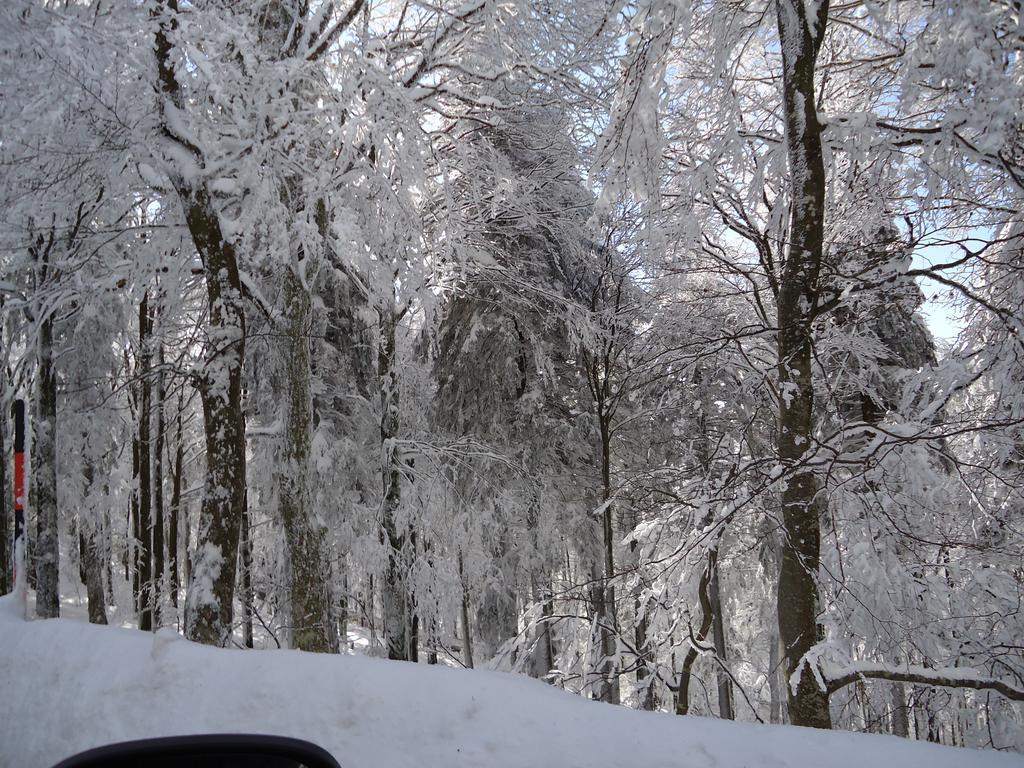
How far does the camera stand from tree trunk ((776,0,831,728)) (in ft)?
15.6

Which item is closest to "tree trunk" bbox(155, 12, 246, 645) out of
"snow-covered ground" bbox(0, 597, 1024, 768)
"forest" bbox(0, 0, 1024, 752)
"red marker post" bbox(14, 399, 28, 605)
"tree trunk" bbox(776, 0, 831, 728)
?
"forest" bbox(0, 0, 1024, 752)

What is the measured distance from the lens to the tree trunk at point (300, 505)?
7262 mm

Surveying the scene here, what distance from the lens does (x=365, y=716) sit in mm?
2855

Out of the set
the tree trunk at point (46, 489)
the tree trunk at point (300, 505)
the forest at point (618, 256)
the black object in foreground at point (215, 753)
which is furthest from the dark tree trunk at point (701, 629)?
the tree trunk at point (46, 489)

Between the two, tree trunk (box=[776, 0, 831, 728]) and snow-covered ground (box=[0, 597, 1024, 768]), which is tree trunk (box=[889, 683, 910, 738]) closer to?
tree trunk (box=[776, 0, 831, 728])

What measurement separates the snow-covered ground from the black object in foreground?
3.26 feet

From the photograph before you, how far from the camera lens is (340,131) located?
229 inches

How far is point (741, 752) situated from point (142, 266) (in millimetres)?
8000

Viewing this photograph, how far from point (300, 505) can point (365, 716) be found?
15.6 ft

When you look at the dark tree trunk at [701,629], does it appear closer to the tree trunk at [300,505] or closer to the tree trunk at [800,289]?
the tree trunk at [800,289]

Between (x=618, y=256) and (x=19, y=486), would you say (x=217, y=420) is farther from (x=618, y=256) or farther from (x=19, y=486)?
(x=618, y=256)

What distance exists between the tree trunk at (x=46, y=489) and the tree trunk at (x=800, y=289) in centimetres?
1106

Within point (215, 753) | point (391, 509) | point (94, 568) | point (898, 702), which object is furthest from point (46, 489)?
point (898, 702)

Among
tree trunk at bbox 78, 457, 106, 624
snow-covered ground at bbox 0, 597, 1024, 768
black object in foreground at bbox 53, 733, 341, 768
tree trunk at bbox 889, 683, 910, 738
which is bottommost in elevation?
tree trunk at bbox 889, 683, 910, 738
